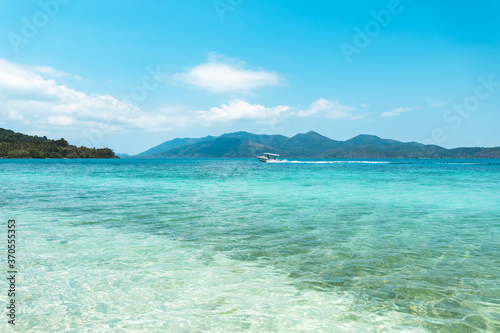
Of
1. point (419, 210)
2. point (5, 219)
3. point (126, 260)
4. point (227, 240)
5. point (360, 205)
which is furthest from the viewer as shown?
point (360, 205)

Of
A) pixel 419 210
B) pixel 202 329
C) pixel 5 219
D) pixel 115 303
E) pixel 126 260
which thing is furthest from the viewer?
pixel 419 210

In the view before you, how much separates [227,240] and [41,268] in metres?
5.67

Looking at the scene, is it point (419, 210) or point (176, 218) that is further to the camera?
point (419, 210)

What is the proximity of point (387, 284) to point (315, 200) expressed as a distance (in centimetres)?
1516

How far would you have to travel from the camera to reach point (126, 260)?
887 centimetres

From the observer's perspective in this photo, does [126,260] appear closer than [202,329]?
No

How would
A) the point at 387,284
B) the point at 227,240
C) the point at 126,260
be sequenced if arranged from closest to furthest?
the point at 387,284 → the point at 126,260 → the point at 227,240

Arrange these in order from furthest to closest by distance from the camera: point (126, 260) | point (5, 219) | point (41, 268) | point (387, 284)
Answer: point (5, 219) < point (126, 260) < point (41, 268) < point (387, 284)

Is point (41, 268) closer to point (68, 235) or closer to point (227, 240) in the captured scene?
point (68, 235)

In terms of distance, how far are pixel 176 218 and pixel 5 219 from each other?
27.6ft

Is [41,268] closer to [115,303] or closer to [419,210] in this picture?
[115,303]

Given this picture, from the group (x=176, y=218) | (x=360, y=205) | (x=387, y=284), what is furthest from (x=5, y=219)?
(x=360, y=205)

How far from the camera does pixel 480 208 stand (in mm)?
19016

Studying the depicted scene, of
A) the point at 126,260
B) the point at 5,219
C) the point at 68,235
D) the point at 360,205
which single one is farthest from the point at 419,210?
the point at 5,219
